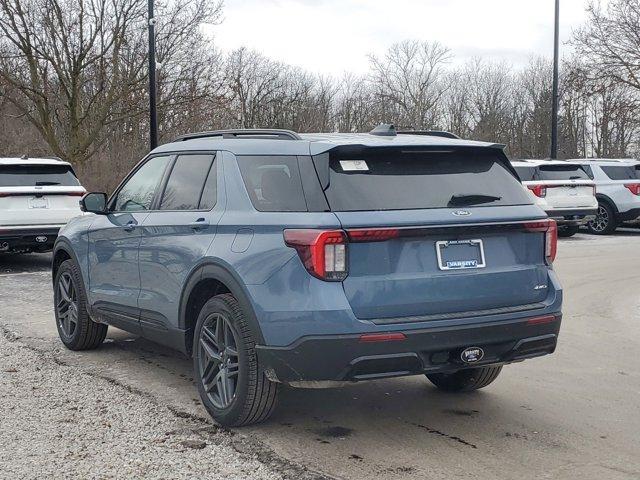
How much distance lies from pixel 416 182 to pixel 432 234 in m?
0.38

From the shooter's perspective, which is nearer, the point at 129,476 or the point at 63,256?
the point at 129,476

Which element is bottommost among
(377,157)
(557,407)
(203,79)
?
(557,407)

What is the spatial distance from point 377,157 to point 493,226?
76 cm

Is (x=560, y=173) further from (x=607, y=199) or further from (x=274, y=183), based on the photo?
(x=274, y=183)

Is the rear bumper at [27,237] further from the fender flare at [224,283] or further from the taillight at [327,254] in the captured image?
the taillight at [327,254]

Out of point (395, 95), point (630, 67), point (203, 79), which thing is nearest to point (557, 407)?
point (203, 79)

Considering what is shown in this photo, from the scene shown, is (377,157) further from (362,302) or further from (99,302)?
(99,302)

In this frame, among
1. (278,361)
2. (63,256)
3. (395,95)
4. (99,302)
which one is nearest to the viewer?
(278,361)

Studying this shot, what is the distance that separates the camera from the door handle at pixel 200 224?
16.7 feet

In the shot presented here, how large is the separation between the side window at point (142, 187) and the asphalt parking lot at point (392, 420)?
50.4 inches

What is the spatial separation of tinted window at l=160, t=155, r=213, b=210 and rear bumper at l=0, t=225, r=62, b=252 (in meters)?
7.44

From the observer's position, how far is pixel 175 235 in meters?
5.42

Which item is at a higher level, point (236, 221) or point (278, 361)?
point (236, 221)

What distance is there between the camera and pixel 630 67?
95.7 feet
